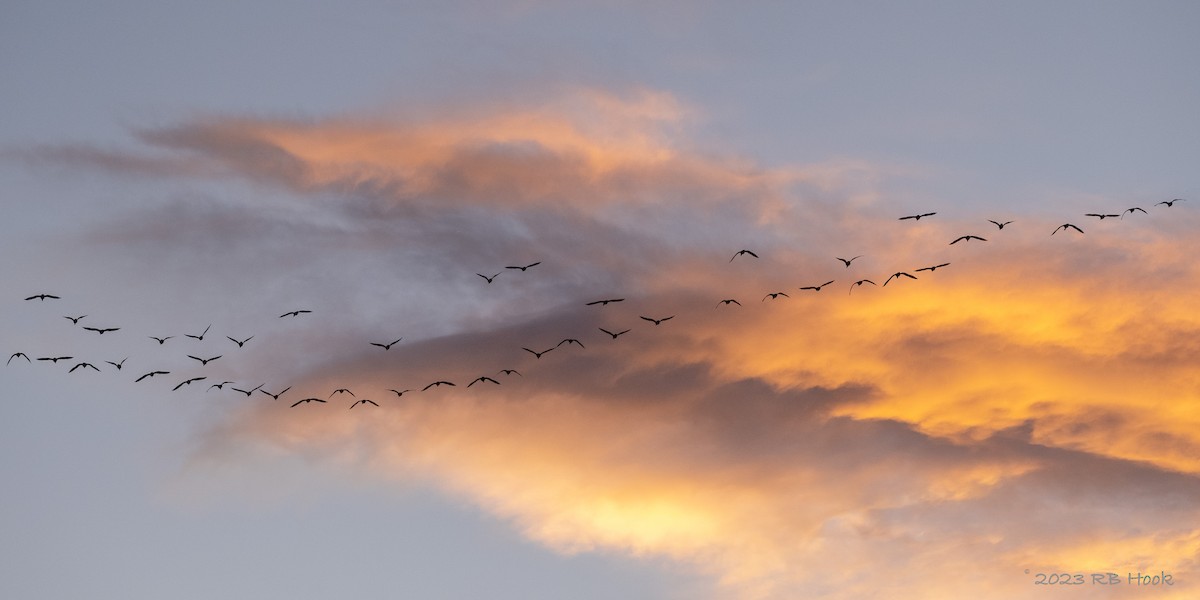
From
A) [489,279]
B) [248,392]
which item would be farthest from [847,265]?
[248,392]

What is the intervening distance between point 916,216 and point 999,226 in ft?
36.1

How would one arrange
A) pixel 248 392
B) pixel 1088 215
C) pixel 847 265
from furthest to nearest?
pixel 248 392 < pixel 847 265 < pixel 1088 215

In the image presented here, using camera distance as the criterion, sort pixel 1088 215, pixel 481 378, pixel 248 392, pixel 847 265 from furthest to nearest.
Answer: pixel 248 392 → pixel 481 378 → pixel 847 265 → pixel 1088 215

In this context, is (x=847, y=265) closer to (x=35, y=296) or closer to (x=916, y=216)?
(x=916, y=216)

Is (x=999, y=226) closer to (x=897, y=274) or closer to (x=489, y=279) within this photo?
(x=897, y=274)

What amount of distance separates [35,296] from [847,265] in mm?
94435

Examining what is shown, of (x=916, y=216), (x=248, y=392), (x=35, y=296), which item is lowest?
(x=248, y=392)

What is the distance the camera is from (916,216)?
503 feet

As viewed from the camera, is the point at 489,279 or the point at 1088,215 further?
the point at 489,279

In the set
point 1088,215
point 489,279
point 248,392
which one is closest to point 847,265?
point 1088,215

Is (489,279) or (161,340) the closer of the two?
(489,279)

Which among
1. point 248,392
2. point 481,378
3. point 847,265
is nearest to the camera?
point 847,265

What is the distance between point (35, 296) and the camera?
168750 millimetres

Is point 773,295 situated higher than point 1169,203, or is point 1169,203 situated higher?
point 1169,203
